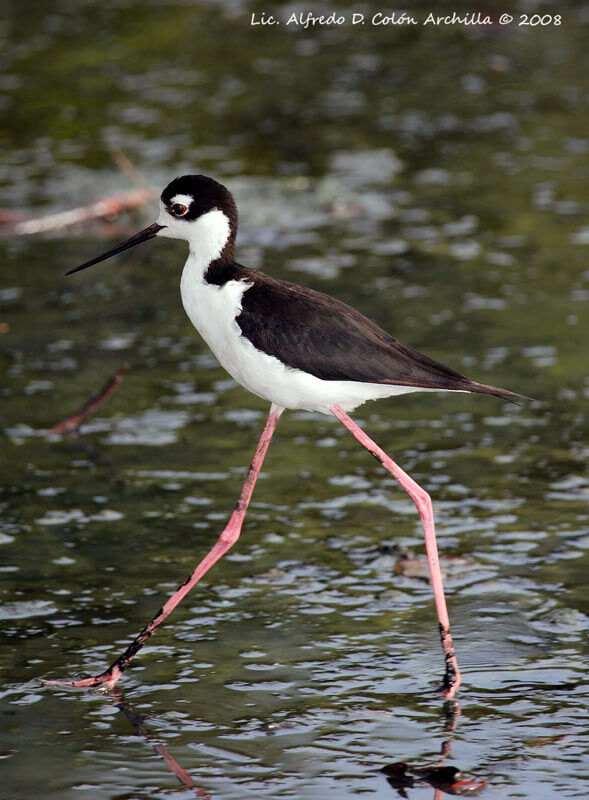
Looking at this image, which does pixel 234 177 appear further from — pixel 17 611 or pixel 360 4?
pixel 17 611

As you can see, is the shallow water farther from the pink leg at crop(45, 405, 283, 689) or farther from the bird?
the bird

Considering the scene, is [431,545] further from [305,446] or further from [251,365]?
[305,446]

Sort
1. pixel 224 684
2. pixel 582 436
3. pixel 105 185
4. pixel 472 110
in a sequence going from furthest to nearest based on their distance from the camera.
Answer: pixel 472 110 < pixel 105 185 < pixel 582 436 < pixel 224 684

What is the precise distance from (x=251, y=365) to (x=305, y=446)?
2348 millimetres

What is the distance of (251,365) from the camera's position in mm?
5363

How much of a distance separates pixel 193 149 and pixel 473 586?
291 inches

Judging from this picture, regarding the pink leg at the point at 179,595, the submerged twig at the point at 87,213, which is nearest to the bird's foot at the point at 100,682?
the pink leg at the point at 179,595

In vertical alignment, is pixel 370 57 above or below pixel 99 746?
above

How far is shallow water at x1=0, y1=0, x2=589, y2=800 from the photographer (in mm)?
4918

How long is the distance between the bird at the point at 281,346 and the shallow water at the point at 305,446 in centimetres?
34

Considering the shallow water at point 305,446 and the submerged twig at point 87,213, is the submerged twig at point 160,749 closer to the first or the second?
the shallow water at point 305,446

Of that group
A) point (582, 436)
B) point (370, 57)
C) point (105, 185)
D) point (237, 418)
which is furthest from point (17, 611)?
point (370, 57)

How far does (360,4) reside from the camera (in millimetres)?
16484

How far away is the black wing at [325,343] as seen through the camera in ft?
17.6
